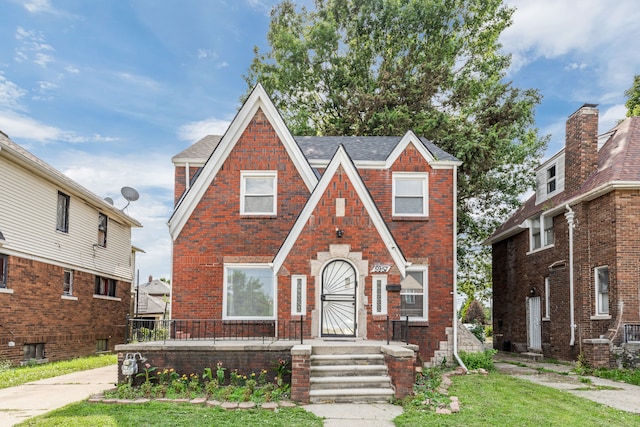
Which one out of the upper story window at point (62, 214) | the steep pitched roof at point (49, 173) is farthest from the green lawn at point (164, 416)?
the upper story window at point (62, 214)

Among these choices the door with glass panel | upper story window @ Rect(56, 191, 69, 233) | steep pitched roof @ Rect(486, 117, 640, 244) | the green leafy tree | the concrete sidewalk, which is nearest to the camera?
the concrete sidewalk

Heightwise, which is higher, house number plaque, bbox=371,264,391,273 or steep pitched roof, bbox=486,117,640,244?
steep pitched roof, bbox=486,117,640,244

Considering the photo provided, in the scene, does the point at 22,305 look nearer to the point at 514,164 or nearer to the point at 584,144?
the point at 584,144

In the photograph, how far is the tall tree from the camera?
86.8ft

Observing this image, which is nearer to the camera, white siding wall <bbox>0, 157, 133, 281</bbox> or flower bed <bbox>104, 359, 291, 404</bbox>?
flower bed <bbox>104, 359, 291, 404</bbox>

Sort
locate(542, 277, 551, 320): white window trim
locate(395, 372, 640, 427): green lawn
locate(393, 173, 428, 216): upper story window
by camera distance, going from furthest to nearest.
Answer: locate(542, 277, 551, 320): white window trim < locate(393, 173, 428, 216): upper story window < locate(395, 372, 640, 427): green lawn

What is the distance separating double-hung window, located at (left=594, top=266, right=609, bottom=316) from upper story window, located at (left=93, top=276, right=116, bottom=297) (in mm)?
18909

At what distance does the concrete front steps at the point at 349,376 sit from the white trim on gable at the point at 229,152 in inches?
229

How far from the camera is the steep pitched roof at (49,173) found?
16.9 meters

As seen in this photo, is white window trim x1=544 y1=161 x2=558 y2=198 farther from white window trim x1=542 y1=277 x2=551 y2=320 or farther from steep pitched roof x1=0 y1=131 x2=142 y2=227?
steep pitched roof x1=0 y1=131 x2=142 y2=227

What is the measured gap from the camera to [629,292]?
54.9 ft

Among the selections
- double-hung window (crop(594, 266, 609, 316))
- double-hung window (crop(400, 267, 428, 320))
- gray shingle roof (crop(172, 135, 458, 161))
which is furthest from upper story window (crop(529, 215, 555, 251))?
double-hung window (crop(400, 267, 428, 320))

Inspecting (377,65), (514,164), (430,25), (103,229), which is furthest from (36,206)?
(514,164)

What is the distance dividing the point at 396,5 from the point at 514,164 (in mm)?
9688
